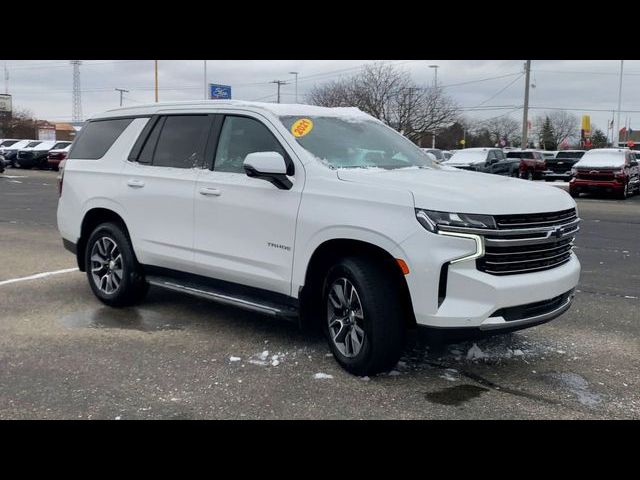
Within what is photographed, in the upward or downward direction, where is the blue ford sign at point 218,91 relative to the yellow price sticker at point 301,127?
upward

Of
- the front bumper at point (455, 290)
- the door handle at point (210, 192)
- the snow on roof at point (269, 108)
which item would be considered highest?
the snow on roof at point (269, 108)

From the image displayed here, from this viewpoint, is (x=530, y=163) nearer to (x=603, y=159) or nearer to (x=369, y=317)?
(x=603, y=159)

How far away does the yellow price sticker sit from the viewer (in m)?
5.34

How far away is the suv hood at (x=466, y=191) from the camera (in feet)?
13.9

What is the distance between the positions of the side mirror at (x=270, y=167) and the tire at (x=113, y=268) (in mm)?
2036

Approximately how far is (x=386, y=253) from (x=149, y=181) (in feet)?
8.98

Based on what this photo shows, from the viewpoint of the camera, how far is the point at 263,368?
4918 mm

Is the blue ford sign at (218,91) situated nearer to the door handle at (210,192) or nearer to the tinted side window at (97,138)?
the tinted side window at (97,138)

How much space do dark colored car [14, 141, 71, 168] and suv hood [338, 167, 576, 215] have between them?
126 feet

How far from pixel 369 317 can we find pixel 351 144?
167 centimetres

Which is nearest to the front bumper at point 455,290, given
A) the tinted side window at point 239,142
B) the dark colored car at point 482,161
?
the tinted side window at point 239,142

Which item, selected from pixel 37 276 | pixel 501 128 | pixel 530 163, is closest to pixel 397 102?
pixel 530 163

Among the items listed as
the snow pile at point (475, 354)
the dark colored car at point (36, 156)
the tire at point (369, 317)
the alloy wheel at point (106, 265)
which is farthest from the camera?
the dark colored car at point (36, 156)
